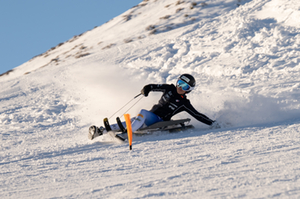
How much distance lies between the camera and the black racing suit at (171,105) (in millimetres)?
5613

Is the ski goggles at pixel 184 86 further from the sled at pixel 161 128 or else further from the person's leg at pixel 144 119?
the person's leg at pixel 144 119

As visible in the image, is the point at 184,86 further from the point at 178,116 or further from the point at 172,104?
the point at 178,116

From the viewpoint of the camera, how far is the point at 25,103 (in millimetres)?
9836

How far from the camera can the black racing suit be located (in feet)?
18.4

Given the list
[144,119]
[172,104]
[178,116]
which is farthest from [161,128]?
[178,116]

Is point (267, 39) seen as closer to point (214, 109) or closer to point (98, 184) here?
point (214, 109)

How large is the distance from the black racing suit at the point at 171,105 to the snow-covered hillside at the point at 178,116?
1.28 ft

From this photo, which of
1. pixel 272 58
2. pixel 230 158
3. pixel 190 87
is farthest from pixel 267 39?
pixel 230 158

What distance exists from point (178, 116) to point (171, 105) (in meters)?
1.03

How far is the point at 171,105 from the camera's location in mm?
5688

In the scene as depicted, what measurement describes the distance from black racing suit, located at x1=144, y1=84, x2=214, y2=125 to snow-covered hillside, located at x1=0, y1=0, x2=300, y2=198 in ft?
1.28

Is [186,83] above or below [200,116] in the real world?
above

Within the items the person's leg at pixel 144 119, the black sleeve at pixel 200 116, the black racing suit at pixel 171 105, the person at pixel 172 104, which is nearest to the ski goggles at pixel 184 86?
the person at pixel 172 104

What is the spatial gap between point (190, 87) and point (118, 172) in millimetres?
2644
